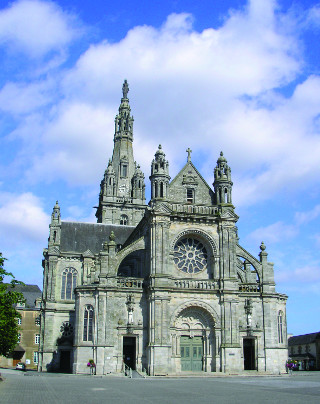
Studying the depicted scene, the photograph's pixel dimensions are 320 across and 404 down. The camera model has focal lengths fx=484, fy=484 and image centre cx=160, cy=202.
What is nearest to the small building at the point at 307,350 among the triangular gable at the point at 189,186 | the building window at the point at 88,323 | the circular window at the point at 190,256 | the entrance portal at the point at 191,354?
the entrance portal at the point at 191,354

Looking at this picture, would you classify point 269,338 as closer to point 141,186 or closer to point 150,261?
point 150,261

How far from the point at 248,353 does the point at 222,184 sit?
14.7 m

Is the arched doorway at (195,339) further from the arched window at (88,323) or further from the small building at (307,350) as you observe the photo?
the small building at (307,350)

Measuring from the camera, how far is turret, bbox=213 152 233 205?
4319 cm

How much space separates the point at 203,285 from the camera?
132ft

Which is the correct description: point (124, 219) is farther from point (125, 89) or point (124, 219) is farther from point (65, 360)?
point (125, 89)

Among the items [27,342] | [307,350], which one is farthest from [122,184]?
[307,350]

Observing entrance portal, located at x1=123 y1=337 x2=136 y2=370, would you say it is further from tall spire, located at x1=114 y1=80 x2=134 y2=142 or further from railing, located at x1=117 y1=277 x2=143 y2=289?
tall spire, located at x1=114 y1=80 x2=134 y2=142

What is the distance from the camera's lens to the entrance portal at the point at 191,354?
39.0 m

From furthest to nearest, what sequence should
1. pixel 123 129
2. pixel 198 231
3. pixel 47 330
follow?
pixel 123 129 → pixel 47 330 → pixel 198 231

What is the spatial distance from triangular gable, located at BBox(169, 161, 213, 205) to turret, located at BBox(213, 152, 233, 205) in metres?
0.85

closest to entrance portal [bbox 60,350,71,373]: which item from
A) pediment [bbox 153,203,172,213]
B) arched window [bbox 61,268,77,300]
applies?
arched window [bbox 61,268,77,300]

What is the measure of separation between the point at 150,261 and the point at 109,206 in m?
28.1

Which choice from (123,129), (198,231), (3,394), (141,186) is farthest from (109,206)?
(3,394)
